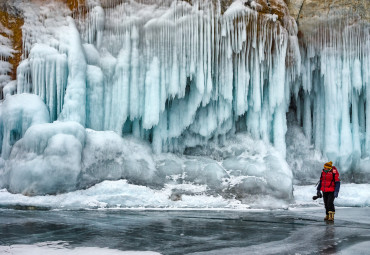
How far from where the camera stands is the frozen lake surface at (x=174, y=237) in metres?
4.81

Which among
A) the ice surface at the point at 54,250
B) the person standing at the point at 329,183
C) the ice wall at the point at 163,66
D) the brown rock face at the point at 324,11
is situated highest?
the brown rock face at the point at 324,11

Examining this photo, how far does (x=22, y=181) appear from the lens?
11773 mm

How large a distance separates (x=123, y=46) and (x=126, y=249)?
10.9 m

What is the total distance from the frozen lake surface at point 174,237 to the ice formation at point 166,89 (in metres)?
5.32

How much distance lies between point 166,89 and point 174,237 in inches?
362

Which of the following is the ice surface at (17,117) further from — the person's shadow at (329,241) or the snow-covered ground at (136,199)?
the person's shadow at (329,241)

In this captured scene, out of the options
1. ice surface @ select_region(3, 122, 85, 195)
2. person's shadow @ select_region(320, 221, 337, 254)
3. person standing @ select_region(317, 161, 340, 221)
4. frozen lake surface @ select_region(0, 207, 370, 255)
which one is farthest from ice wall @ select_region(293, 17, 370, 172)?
person's shadow @ select_region(320, 221, 337, 254)

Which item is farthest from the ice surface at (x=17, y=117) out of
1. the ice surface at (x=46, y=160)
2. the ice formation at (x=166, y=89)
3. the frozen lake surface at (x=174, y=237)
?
the frozen lake surface at (x=174, y=237)

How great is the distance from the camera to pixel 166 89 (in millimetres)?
14484

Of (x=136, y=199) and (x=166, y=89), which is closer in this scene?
(x=136, y=199)

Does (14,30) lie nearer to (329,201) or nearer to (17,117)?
(17,117)

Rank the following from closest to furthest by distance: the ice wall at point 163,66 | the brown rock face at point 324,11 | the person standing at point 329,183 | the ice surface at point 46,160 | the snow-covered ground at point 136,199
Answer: the person standing at point 329,183 < the snow-covered ground at point 136,199 < the ice surface at point 46,160 < the ice wall at point 163,66 < the brown rock face at point 324,11

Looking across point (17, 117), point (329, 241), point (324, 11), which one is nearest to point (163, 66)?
point (17, 117)

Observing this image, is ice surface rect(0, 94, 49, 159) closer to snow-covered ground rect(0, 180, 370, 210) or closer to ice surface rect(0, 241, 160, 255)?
snow-covered ground rect(0, 180, 370, 210)
